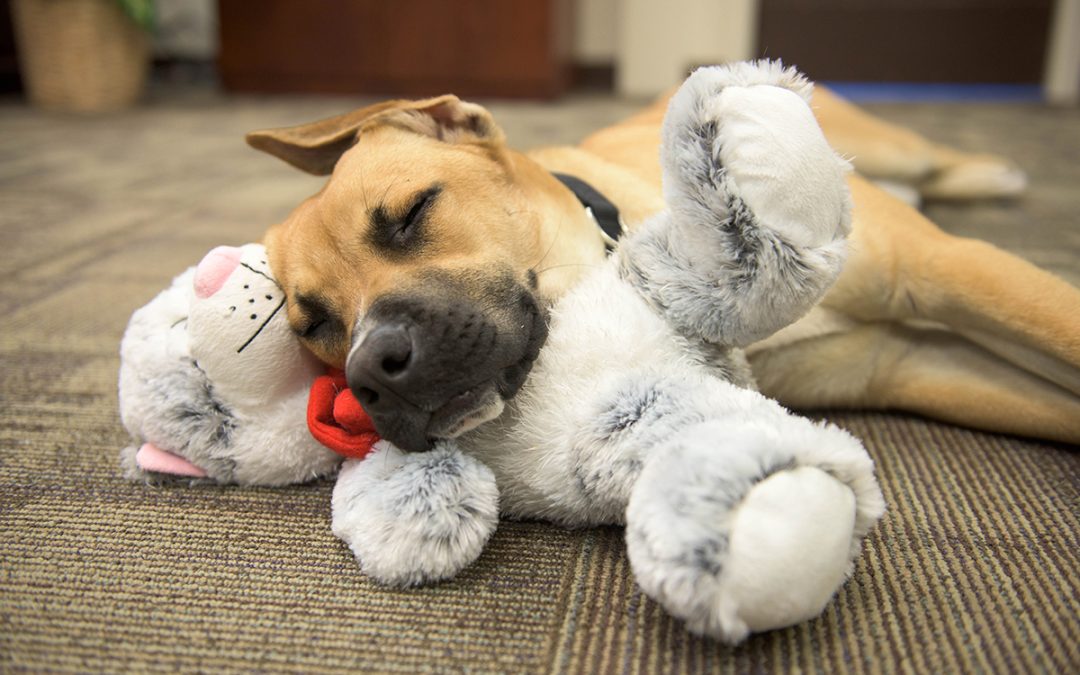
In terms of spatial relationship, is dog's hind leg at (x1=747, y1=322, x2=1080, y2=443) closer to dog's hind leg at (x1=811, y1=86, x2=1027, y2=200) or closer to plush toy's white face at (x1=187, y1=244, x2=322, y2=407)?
plush toy's white face at (x1=187, y1=244, x2=322, y2=407)

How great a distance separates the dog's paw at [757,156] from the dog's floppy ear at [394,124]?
590mm

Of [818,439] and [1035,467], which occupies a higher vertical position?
[818,439]

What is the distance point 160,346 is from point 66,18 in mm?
5330

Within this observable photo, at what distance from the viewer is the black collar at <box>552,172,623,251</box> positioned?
151 centimetres

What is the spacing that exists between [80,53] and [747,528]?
244 inches

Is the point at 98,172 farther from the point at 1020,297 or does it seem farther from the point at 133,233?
the point at 1020,297

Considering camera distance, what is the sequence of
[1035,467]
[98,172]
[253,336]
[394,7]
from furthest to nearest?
[394,7], [98,172], [1035,467], [253,336]

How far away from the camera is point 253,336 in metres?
1.24

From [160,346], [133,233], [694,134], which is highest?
[694,134]

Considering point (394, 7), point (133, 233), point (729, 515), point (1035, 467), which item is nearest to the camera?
point (729, 515)

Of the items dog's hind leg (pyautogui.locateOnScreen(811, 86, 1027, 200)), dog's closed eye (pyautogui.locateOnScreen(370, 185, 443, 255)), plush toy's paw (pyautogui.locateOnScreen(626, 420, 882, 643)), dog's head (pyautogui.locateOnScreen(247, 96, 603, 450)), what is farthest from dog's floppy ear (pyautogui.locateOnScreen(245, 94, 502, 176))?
dog's hind leg (pyautogui.locateOnScreen(811, 86, 1027, 200))

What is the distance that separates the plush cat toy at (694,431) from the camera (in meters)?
0.85

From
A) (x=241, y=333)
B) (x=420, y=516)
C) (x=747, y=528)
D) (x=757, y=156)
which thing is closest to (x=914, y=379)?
(x=757, y=156)

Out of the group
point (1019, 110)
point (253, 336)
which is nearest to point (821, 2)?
point (1019, 110)
